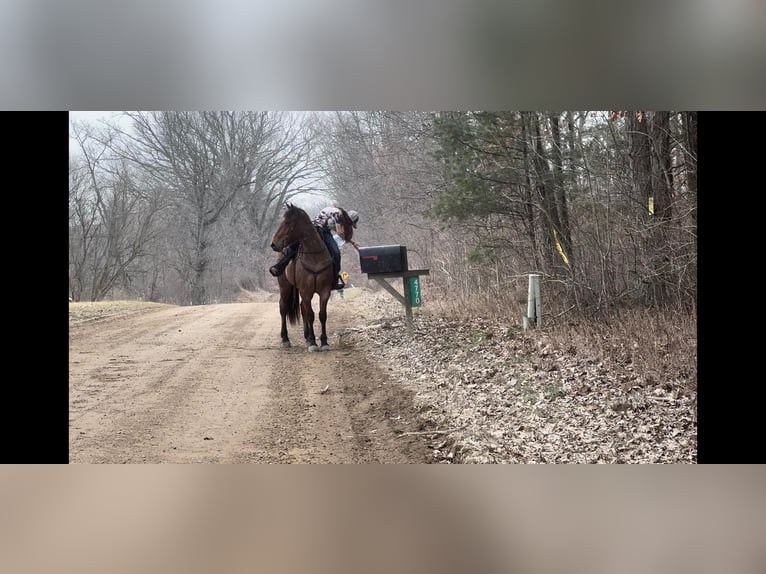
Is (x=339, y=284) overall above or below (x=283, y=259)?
below

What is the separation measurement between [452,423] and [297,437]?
1.05 metres

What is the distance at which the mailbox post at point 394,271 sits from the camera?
477cm

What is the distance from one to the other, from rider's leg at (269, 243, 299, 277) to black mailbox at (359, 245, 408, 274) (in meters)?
0.49

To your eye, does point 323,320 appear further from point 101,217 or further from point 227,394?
point 101,217

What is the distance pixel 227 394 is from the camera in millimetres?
4613

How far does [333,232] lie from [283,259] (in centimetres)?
42

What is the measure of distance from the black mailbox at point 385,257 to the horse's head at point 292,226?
0.44 meters

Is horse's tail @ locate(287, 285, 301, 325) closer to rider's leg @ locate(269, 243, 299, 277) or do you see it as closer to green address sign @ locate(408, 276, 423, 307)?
rider's leg @ locate(269, 243, 299, 277)

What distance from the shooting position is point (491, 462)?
438cm

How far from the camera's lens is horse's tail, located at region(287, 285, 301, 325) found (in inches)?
192

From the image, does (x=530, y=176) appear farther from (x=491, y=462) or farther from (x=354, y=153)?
(x=491, y=462)

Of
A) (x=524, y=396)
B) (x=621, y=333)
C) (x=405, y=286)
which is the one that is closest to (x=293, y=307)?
(x=405, y=286)
